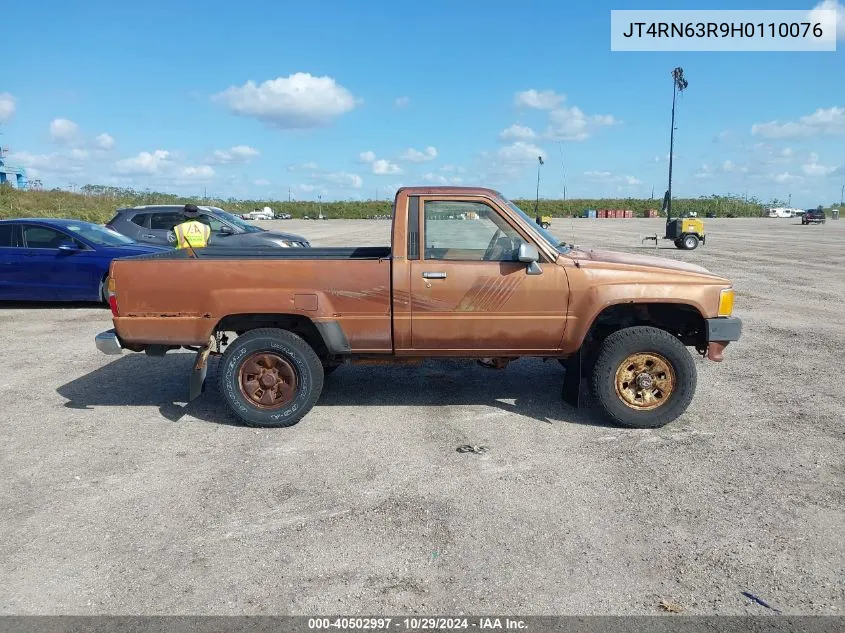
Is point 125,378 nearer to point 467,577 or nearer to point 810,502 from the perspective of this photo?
point 467,577

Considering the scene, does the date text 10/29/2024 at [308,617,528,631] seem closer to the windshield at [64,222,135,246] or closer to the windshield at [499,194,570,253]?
the windshield at [499,194,570,253]

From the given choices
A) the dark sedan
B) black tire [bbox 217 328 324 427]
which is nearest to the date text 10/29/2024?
black tire [bbox 217 328 324 427]

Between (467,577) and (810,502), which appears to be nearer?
(467,577)

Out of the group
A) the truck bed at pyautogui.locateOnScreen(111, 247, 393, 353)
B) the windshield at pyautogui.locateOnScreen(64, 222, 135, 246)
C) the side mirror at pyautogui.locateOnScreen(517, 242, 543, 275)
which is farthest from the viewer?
the windshield at pyautogui.locateOnScreen(64, 222, 135, 246)

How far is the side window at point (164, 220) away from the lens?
44.8ft

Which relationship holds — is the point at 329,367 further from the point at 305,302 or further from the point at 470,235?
the point at 470,235

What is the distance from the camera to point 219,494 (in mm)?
4066

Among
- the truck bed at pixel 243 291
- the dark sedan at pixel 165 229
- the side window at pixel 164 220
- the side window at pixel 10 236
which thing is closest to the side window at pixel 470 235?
the truck bed at pixel 243 291

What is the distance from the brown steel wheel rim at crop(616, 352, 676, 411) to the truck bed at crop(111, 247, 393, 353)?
2015 mm

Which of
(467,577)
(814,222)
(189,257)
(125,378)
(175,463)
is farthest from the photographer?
(814,222)

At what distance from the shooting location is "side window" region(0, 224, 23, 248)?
10672 millimetres

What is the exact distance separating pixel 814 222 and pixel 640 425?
6389cm

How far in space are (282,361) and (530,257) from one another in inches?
87.4

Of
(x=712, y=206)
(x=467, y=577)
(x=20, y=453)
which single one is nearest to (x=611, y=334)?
(x=467, y=577)
